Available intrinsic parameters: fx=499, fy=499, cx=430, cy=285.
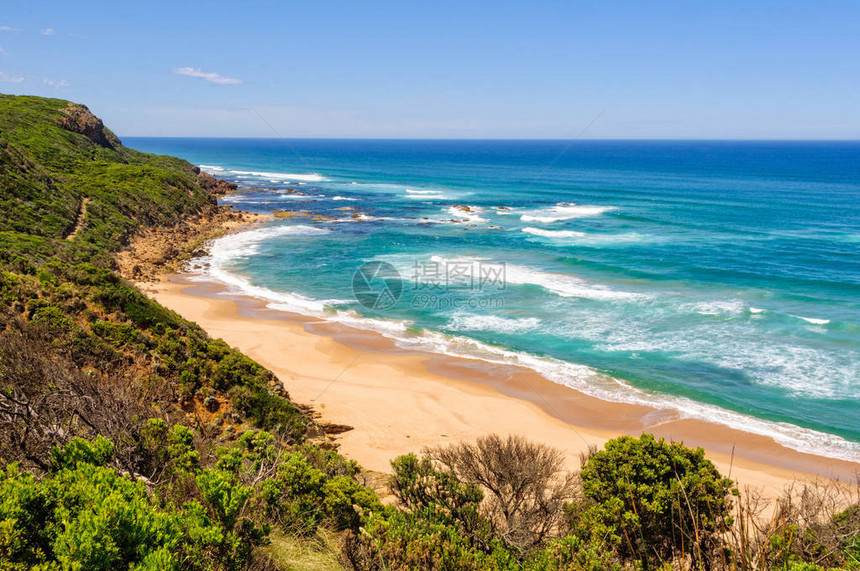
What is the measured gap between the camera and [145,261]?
36.3 meters

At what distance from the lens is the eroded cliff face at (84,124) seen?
201ft

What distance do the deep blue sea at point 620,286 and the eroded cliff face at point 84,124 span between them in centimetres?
1932

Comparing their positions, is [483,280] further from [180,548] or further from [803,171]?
[803,171]

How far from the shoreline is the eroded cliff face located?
51210 millimetres

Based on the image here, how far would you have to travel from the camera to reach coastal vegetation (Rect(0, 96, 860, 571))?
16.6 feet

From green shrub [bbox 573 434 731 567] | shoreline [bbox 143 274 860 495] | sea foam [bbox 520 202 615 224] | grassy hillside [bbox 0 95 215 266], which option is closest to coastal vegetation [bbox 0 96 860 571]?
green shrub [bbox 573 434 731 567]

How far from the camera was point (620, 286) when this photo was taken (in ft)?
111

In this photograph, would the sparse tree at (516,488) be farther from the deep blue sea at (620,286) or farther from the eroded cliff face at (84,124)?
the eroded cliff face at (84,124)

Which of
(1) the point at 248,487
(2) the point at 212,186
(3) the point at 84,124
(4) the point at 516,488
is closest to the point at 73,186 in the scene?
(3) the point at 84,124

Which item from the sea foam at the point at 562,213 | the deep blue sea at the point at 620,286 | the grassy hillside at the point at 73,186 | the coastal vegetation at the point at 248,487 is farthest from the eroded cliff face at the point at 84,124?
the sea foam at the point at 562,213

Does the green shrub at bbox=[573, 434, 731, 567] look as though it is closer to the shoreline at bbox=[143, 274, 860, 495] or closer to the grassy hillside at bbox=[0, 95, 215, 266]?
the shoreline at bbox=[143, 274, 860, 495]

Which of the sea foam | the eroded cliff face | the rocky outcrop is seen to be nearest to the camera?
the sea foam

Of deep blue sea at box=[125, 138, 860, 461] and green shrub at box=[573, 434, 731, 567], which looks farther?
deep blue sea at box=[125, 138, 860, 461]

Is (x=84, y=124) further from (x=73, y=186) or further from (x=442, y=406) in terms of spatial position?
(x=442, y=406)
